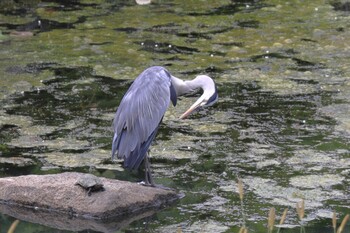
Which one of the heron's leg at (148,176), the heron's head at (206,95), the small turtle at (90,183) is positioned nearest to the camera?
the small turtle at (90,183)

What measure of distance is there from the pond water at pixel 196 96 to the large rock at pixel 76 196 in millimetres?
93

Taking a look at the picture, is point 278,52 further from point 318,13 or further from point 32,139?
point 32,139

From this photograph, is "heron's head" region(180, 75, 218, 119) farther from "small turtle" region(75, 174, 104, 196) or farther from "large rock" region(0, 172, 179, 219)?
"small turtle" region(75, 174, 104, 196)

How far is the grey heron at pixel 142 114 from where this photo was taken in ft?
13.7

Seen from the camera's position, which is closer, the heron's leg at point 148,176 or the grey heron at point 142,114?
the grey heron at point 142,114

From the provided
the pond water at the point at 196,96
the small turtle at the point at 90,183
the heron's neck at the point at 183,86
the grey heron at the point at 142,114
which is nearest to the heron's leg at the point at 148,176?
the grey heron at the point at 142,114

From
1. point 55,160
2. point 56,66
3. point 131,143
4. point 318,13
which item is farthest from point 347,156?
point 318,13

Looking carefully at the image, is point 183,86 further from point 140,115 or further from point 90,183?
point 90,183

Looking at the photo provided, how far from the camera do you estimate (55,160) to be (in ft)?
15.7

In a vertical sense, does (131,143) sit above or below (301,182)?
above

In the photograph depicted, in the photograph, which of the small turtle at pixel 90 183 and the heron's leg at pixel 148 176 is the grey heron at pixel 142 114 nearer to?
the heron's leg at pixel 148 176

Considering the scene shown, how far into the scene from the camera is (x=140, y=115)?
4258 millimetres

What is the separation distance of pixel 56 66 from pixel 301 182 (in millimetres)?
2817

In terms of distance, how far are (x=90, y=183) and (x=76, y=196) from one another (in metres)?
0.11
